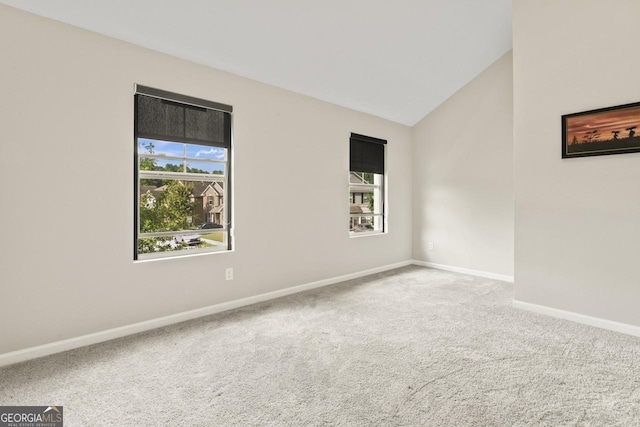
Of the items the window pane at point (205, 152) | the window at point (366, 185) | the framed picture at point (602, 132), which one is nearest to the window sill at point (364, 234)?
the window at point (366, 185)

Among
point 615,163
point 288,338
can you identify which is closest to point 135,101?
point 288,338

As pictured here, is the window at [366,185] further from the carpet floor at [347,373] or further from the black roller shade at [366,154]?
the carpet floor at [347,373]

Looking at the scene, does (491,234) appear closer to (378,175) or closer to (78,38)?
(378,175)

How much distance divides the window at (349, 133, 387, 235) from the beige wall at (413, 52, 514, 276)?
2.55 ft

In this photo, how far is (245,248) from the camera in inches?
132

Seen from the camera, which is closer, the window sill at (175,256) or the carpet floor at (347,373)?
the carpet floor at (347,373)

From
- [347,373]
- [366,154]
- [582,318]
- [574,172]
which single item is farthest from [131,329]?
[574,172]

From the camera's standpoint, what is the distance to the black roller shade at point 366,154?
455 centimetres

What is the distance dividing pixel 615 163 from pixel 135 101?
163 inches

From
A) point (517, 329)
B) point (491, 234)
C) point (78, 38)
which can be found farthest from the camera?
point (491, 234)

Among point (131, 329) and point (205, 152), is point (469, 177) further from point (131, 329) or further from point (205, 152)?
point (131, 329)

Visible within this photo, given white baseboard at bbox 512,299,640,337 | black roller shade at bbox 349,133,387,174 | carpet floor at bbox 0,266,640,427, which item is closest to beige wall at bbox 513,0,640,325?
white baseboard at bbox 512,299,640,337

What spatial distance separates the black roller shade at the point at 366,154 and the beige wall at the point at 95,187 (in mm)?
1176

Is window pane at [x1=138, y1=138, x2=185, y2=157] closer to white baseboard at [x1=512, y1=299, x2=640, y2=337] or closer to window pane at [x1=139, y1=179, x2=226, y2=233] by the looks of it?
window pane at [x1=139, y1=179, x2=226, y2=233]
